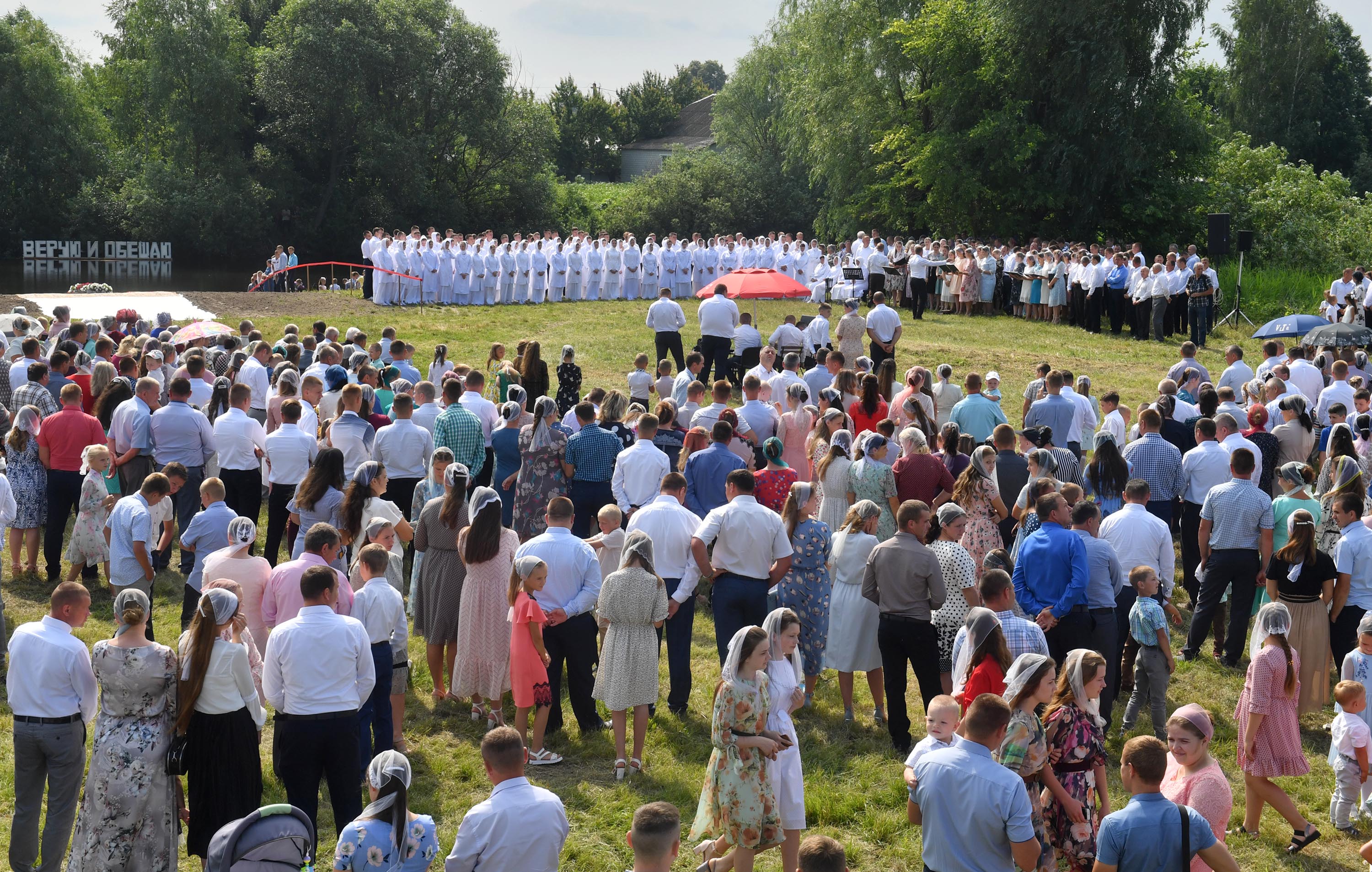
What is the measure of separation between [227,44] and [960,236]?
95.8 ft

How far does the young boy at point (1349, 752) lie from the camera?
6.30m

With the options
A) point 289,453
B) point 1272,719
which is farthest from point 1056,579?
point 289,453

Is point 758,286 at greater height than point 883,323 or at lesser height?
greater

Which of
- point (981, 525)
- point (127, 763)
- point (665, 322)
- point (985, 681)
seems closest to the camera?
point (127, 763)

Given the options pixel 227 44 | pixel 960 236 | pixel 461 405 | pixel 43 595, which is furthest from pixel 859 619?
pixel 227 44

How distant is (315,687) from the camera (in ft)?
18.1

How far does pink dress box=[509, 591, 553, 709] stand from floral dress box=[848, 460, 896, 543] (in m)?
2.90

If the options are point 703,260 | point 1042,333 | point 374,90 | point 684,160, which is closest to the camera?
point 1042,333

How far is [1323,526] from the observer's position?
831 centimetres

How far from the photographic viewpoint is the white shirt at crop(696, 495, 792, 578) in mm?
7430

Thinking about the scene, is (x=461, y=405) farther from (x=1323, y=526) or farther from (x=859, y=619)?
(x=1323, y=526)

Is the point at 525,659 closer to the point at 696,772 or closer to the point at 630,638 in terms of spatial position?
the point at 630,638

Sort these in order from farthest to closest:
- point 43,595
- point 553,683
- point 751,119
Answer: point 751,119
point 43,595
point 553,683

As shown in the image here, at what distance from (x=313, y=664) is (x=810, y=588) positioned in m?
3.39
